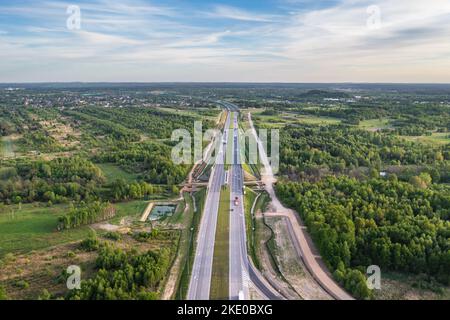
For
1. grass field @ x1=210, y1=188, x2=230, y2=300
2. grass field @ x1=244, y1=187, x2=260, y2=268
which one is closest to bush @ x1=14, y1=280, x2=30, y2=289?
grass field @ x1=210, y1=188, x2=230, y2=300

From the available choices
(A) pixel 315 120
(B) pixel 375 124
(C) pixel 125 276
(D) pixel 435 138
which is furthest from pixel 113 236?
(B) pixel 375 124

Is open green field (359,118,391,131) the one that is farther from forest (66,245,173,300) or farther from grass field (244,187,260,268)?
forest (66,245,173,300)

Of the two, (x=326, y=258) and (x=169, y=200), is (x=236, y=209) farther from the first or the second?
(x=326, y=258)

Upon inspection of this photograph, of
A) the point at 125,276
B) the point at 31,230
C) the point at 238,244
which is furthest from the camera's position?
the point at 31,230

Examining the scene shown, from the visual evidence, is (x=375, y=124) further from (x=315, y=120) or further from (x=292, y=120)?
(x=292, y=120)

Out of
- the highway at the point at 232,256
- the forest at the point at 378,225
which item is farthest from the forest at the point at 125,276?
the forest at the point at 378,225
